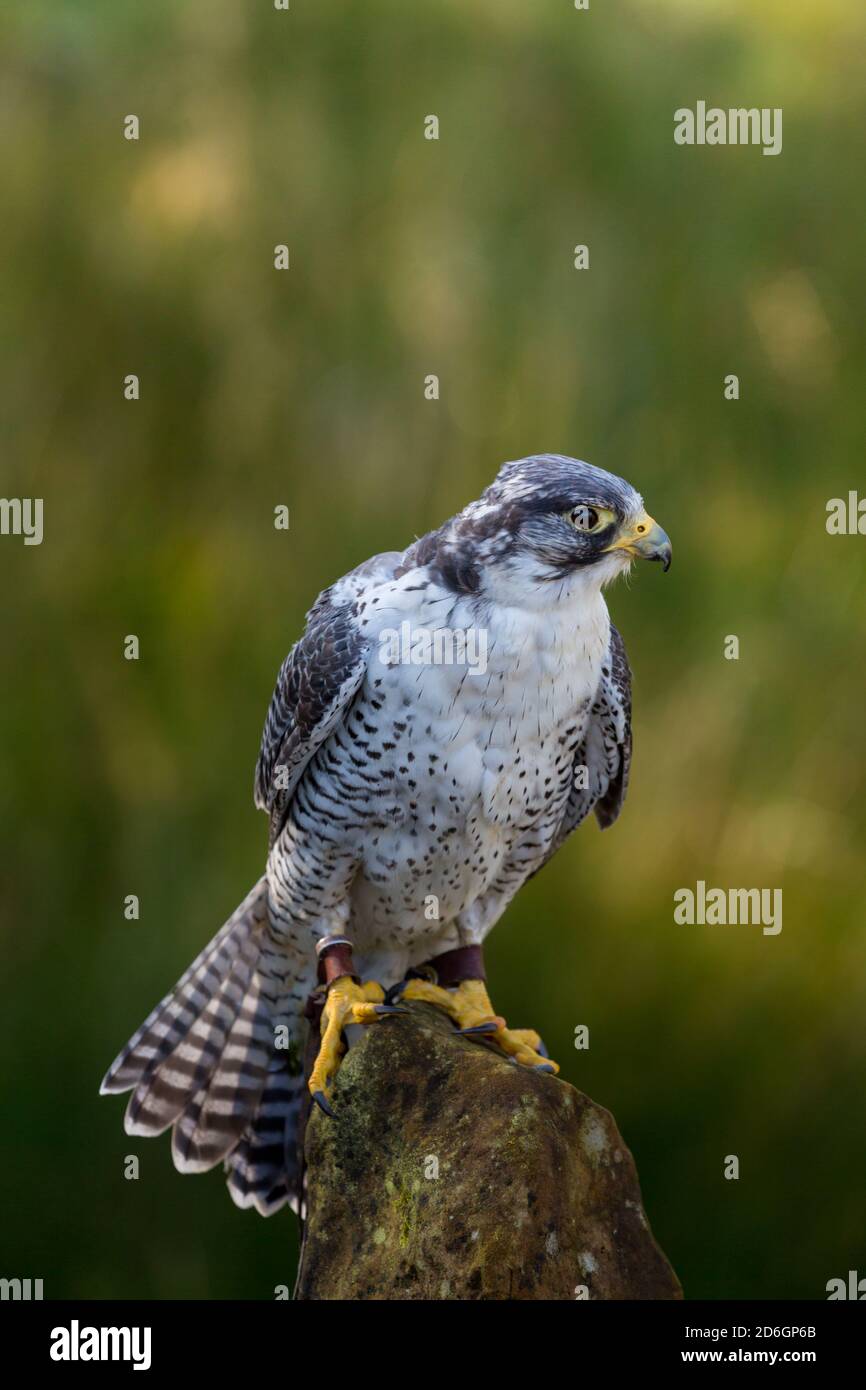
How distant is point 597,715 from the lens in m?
2.58

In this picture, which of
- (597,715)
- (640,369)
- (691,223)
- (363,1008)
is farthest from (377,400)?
(363,1008)

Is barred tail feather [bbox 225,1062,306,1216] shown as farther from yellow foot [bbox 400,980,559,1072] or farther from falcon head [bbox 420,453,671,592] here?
falcon head [bbox 420,453,671,592]

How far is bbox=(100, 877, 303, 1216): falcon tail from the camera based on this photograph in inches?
110

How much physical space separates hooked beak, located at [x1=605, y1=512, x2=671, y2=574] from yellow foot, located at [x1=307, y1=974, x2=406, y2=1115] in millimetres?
852

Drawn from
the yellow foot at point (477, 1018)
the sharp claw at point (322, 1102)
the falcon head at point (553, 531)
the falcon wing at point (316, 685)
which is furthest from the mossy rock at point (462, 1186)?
the falcon head at point (553, 531)

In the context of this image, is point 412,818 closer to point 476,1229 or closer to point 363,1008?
point 363,1008

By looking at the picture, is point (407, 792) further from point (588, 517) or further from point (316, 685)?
point (588, 517)

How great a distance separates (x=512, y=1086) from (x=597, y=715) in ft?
2.39

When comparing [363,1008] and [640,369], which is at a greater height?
[640,369]

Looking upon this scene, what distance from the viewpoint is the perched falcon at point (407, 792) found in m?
2.24

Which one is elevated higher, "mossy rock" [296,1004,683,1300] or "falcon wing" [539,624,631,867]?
"falcon wing" [539,624,631,867]

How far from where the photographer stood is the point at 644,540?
2.18 metres

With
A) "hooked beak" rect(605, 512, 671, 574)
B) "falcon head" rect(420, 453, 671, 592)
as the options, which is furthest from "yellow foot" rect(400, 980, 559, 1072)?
"hooked beak" rect(605, 512, 671, 574)

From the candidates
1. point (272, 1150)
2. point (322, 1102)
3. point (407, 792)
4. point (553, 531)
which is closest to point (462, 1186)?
point (322, 1102)
